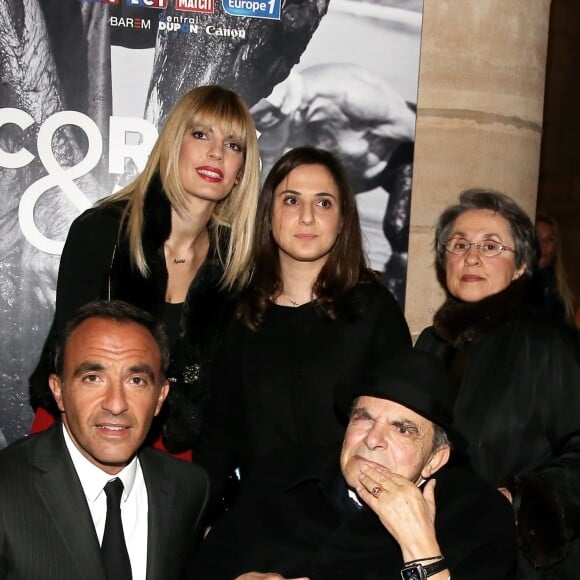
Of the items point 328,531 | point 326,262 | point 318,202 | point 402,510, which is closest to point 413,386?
point 402,510

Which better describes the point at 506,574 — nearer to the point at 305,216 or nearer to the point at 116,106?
the point at 305,216

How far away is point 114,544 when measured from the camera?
2859 mm

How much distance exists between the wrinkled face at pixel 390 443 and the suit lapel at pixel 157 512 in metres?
0.60

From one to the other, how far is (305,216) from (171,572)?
4.89 ft

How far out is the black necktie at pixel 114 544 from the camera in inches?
112

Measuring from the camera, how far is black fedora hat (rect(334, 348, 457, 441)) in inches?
119

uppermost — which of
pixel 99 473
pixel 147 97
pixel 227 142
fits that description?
pixel 147 97

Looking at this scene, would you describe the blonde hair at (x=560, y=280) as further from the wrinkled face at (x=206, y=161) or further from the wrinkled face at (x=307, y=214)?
the wrinkled face at (x=206, y=161)

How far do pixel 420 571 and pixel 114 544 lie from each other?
0.96 m

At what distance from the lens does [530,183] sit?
207 inches

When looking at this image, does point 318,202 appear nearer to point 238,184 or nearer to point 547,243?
point 238,184

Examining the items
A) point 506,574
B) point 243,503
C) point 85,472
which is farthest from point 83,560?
point 506,574

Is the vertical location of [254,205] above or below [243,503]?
above

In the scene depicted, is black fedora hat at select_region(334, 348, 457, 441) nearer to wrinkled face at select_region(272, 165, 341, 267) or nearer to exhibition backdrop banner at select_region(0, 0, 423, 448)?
wrinkled face at select_region(272, 165, 341, 267)
